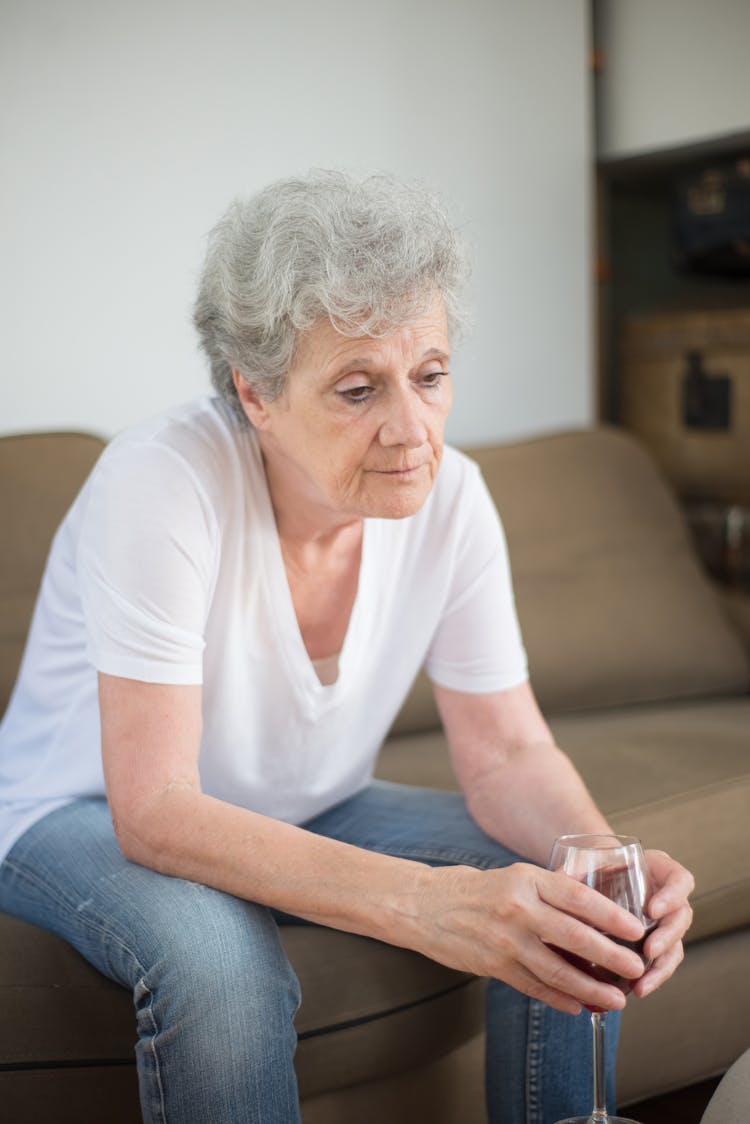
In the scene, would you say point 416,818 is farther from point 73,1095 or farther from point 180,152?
point 180,152

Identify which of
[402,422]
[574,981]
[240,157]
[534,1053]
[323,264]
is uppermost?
[240,157]

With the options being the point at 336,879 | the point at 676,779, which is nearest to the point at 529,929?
the point at 336,879

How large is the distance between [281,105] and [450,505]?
1.28 meters

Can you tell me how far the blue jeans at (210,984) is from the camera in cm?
108

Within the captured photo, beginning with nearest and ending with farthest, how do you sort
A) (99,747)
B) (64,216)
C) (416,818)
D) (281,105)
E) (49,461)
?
(99,747) → (416,818) → (49,461) → (64,216) → (281,105)

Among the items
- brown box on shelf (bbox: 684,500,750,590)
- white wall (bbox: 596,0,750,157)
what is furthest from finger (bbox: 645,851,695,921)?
white wall (bbox: 596,0,750,157)

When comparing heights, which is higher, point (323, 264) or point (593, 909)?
point (323, 264)

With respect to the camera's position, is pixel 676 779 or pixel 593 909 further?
pixel 676 779

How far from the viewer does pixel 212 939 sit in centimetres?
112

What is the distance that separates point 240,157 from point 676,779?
1.40m

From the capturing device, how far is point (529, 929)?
1.04 meters

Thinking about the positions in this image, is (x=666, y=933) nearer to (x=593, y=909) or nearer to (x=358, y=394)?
(x=593, y=909)

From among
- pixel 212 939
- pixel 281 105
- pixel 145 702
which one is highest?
pixel 281 105

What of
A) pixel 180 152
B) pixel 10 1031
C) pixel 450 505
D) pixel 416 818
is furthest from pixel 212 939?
pixel 180 152
